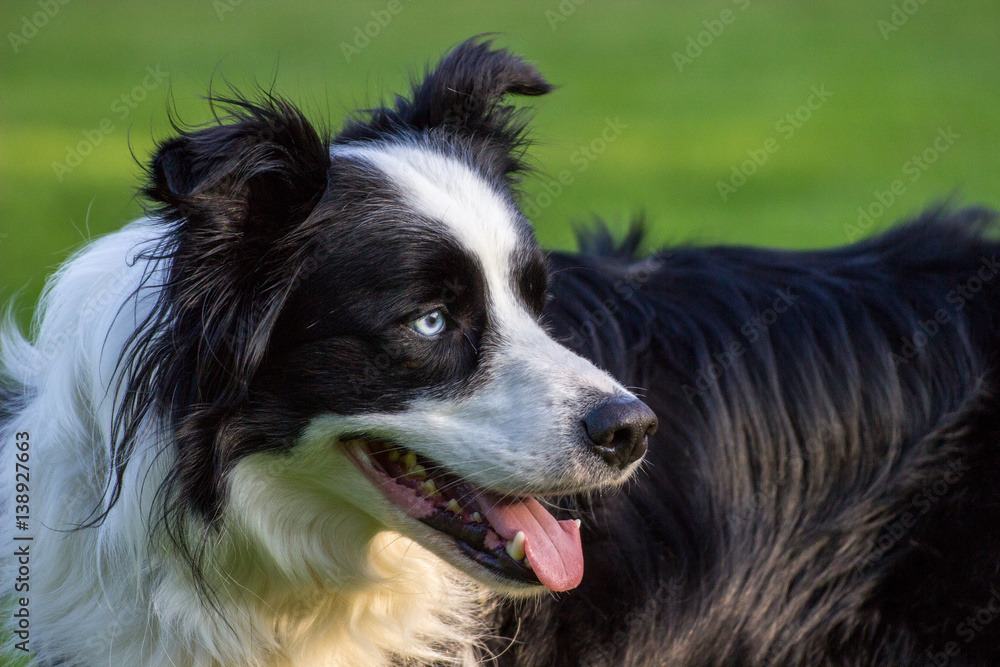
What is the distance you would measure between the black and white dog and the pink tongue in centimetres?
1

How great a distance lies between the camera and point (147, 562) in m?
2.66

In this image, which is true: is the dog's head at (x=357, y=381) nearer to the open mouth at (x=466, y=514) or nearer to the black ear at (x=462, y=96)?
the open mouth at (x=466, y=514)

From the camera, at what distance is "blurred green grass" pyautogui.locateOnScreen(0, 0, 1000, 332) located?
29.5ft

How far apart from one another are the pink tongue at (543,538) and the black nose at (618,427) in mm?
295

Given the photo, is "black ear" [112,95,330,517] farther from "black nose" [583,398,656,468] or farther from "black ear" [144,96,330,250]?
"black nose" [583,398,656,468]

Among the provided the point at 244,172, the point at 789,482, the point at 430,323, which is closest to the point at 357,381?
the point at 430,323

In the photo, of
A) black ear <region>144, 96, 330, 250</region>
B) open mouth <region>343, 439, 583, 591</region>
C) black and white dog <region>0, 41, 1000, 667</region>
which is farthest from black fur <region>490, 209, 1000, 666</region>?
black ear <region>144, 96, 330, 250</region>

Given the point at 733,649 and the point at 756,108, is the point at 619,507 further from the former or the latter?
the point at 756,108

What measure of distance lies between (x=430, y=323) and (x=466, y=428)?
30 cm

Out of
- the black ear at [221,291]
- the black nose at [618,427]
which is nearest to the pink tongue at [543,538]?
the black nose at [618,427]

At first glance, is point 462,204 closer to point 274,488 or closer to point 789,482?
point 274,488

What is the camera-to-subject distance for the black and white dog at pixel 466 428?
2566 millimetres

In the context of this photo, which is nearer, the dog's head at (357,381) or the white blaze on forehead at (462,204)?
the dog's head at (357,381)

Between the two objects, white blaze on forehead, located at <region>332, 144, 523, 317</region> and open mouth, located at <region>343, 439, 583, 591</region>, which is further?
white blaze on forehead, located at <region>332, 144, 523, 317</region>
